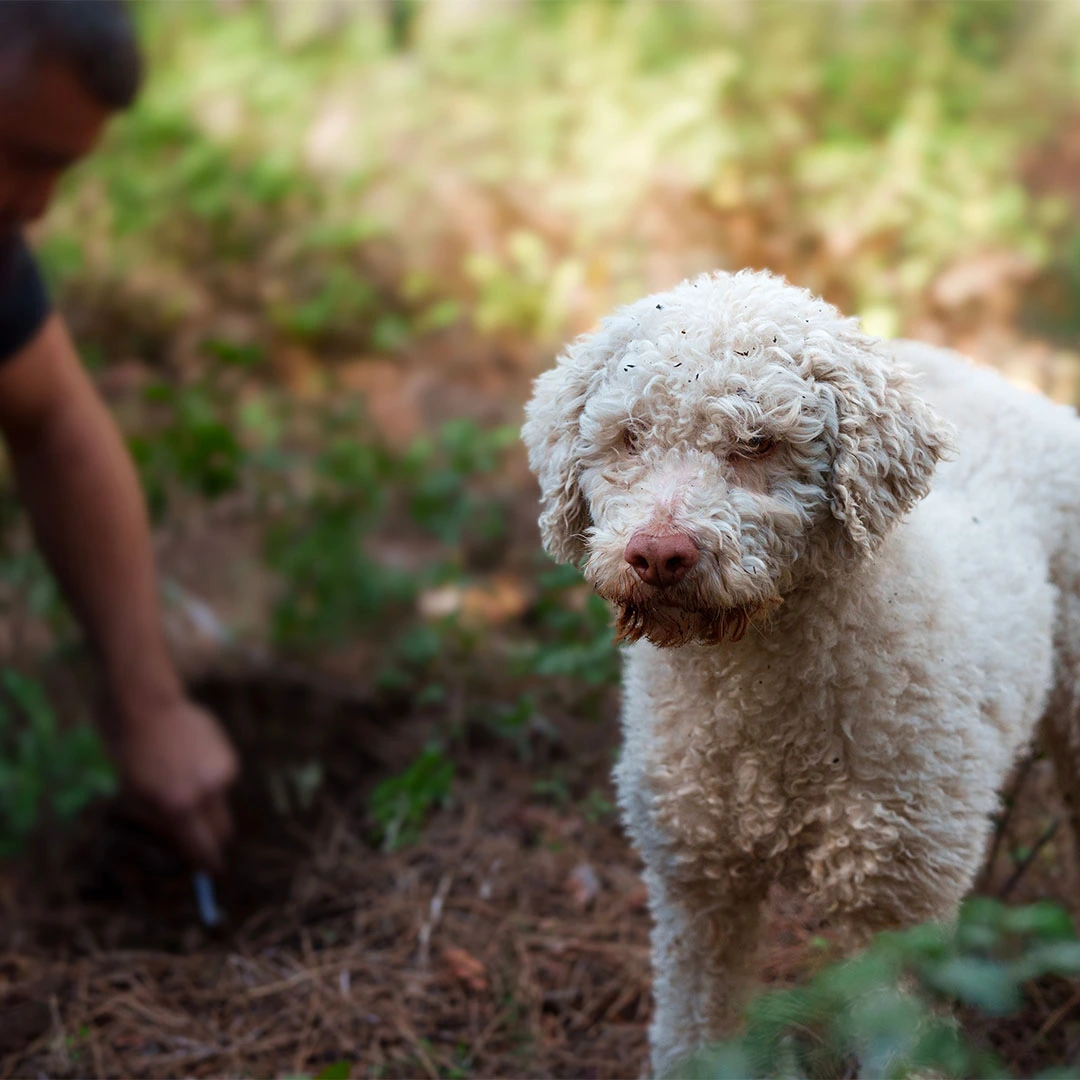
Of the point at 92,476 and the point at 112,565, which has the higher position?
the point at 92,476

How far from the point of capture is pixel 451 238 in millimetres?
5973

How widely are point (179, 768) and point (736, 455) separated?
2063 millimetres

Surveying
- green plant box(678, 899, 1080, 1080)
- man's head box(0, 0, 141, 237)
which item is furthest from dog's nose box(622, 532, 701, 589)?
man's head box(0, 0, 141, 237)

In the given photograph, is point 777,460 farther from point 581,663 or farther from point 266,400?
point 266,400

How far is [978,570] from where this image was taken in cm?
216

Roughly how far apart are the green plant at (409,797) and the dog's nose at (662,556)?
1741mm

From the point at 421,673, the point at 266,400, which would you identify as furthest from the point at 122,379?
the point at 421,673

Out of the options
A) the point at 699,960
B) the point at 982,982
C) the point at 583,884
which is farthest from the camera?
the point at 583,884

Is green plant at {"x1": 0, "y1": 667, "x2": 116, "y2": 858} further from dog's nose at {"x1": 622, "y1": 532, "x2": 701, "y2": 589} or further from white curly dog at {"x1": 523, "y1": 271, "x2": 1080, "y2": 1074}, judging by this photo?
dog's nose at {"x1": 622, "y1": 532, "x2": 701, "y2": 589}

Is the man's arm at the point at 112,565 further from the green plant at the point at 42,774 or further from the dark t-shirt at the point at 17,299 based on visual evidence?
the green plant at the point at 42,774

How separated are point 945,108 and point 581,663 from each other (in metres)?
4.55

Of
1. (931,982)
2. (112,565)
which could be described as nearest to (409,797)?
(112,565)

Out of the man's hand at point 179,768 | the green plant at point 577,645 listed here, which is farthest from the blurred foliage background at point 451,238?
the man's hand at point 179,768

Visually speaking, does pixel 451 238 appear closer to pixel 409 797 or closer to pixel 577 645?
pixel 577 645
